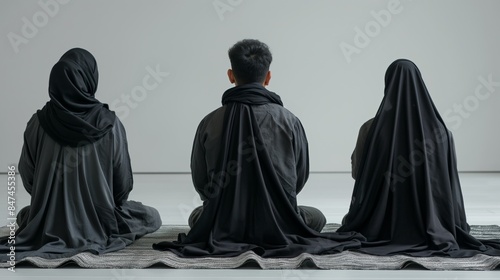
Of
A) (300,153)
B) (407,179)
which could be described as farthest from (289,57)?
(407,179)

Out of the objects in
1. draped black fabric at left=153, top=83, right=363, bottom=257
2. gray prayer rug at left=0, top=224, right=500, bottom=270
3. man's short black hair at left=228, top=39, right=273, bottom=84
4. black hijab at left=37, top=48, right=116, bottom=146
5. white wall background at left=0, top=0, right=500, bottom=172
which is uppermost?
white wall background at left=0, top=0, right=500, bottom=172

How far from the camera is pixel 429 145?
3.90 metres

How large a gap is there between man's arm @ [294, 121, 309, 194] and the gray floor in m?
0.78

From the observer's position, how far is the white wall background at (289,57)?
9.51 meters

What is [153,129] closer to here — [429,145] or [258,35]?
[258,35]

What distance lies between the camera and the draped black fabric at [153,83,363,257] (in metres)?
3.79

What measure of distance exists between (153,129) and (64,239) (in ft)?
19.3

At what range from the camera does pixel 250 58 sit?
3.94m

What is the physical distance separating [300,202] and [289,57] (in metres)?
3.38

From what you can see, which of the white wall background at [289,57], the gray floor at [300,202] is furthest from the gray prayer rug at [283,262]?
the white wall background at [289,57]

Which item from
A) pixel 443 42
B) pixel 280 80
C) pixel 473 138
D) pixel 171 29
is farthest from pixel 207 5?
pixel 473 138

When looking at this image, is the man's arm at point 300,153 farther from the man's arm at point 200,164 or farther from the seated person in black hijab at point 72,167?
the seated person in black hijab at point 72,167

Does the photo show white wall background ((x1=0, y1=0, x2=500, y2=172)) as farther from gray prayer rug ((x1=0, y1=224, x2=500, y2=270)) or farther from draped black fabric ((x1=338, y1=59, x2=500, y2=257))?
gray prayer rug ((x1=0, y1=224, x2=500, y2=270))

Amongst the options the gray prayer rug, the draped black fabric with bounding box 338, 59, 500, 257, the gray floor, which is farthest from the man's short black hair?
the gray floor
